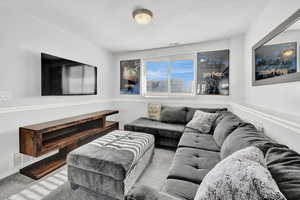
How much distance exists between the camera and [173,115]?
10.3 ft

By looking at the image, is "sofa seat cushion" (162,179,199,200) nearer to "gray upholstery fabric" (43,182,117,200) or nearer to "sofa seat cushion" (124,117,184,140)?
"gray upholstery fabric" (43,182,117,200)

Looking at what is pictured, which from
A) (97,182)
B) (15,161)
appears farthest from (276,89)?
(15,161)

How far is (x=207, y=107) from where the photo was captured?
3.21m

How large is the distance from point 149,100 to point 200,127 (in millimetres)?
1684

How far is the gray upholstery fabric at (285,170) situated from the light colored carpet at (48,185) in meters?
1.21

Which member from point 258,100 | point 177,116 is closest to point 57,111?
point 177,116

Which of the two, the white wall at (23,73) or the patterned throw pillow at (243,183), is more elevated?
the white wall at (23,73)

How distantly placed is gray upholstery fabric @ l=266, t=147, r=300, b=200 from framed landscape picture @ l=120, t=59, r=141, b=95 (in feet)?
10.9

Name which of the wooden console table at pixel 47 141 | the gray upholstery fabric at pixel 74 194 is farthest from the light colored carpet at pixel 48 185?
the wooden console table at pixel 47 141

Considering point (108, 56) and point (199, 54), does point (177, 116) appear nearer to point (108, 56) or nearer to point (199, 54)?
point (199, 54)

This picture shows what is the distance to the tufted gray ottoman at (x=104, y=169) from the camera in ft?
4.39

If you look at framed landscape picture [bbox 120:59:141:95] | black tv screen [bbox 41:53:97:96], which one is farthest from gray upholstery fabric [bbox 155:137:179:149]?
black tv screen [bbox 41:53:97:96]

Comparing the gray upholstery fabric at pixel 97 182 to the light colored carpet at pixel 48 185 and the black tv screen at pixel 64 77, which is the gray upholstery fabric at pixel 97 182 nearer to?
the light colored carpet at pixel 48 185

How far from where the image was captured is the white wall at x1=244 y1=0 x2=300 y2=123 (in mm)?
1245
